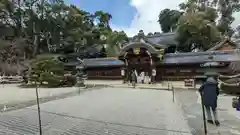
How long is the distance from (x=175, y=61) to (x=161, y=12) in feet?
123

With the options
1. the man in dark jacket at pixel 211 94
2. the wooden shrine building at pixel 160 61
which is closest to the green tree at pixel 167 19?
the wooden shrine building at pixel 160 61

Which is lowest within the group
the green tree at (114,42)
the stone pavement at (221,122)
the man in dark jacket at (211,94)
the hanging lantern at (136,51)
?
the stone pavement at (221,122)

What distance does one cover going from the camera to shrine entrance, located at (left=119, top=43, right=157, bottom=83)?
1143 inches

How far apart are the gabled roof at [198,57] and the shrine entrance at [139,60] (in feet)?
6.56

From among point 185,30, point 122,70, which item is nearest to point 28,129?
point 122,70

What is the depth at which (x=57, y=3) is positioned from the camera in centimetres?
4006

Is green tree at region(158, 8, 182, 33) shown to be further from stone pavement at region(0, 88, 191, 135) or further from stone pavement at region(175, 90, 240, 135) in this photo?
stone pavement at region(0, 88, 191, 135)

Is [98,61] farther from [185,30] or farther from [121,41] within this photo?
[185,30]

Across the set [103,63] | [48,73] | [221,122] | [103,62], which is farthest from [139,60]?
[221,122]

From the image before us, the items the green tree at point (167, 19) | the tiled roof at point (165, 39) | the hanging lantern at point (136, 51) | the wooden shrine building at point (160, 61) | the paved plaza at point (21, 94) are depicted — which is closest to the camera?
the paved plaza at point (21, 94)

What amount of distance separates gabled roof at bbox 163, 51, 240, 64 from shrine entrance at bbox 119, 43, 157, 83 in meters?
2.00

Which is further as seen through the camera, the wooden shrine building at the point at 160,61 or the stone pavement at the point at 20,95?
the wooden shrine building at the point at 160,61

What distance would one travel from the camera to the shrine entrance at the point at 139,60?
29.0m

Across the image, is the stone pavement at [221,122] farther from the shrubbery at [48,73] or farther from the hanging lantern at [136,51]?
the hanging lantern at [136,51]
